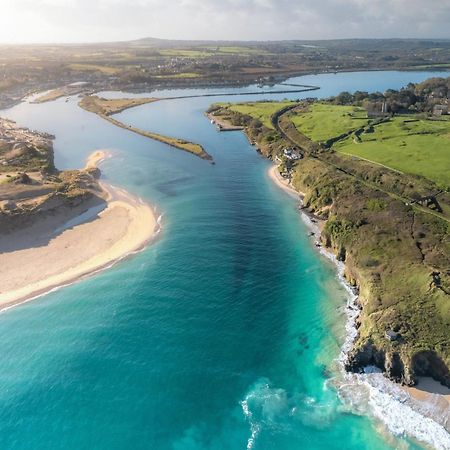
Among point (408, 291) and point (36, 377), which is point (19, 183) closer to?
point (36, 377)

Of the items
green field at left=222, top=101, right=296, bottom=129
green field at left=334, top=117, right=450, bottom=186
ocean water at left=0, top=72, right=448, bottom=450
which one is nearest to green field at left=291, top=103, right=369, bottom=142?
green field at left=334, top=117, right=450, bottom=186

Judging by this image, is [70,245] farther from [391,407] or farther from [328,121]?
[328,121]

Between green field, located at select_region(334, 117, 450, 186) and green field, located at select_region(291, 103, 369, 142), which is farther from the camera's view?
green field, located at select_region(291, 103, 369, 142)

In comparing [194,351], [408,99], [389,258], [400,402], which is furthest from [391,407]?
[408,99]

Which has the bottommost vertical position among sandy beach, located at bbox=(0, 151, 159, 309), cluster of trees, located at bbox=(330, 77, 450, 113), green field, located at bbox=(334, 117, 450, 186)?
sandy beach, located at bbox=(0, 151, 159, 309)

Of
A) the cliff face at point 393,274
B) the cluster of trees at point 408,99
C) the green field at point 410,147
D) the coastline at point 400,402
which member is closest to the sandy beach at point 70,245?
the cliff face at point 393,274

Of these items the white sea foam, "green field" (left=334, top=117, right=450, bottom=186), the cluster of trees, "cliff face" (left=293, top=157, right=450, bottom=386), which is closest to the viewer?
the white sea foam

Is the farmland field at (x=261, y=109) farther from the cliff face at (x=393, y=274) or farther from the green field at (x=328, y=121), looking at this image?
the cliff face at (x=393, y=274)

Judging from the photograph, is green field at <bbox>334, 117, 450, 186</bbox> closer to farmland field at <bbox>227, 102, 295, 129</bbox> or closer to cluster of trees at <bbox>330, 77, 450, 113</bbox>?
cluster of trees at <bbox>330, 77, 450, 113</bbox>
